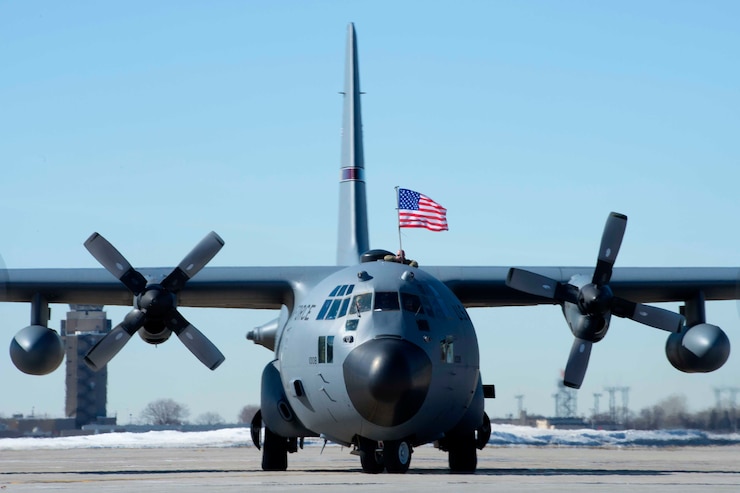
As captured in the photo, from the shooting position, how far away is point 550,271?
25.0 metres

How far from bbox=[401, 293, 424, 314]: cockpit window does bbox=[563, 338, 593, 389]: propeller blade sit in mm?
3994

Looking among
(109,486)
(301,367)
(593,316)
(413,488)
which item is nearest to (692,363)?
(593,316)

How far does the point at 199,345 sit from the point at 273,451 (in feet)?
8.39

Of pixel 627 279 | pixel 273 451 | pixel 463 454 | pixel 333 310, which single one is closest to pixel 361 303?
pixel 333 310

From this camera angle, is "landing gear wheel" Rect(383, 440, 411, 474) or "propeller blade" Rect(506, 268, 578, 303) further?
"propeller blade" Rect(506, 268, 578, 303)

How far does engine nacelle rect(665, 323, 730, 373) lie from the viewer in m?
23.9

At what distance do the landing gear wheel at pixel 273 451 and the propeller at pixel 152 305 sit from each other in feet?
Answer: 5.85

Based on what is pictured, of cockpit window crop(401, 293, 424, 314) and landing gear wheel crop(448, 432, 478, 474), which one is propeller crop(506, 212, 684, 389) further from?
cockpit window crop(401, 293, 424, 314)

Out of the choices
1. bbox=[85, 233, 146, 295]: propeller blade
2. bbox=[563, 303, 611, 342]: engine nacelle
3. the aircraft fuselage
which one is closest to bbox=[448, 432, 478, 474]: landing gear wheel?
the aircraft fuselage

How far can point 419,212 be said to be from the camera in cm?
2770

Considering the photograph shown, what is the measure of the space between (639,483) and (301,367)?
6.69 metres

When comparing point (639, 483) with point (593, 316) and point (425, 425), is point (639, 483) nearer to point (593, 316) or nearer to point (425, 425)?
point (425, 425)

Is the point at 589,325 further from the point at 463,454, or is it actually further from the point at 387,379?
the point at 387,379

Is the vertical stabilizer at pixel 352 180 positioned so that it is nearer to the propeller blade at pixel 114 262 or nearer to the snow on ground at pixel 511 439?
the propeller blade at pixel 114 262
